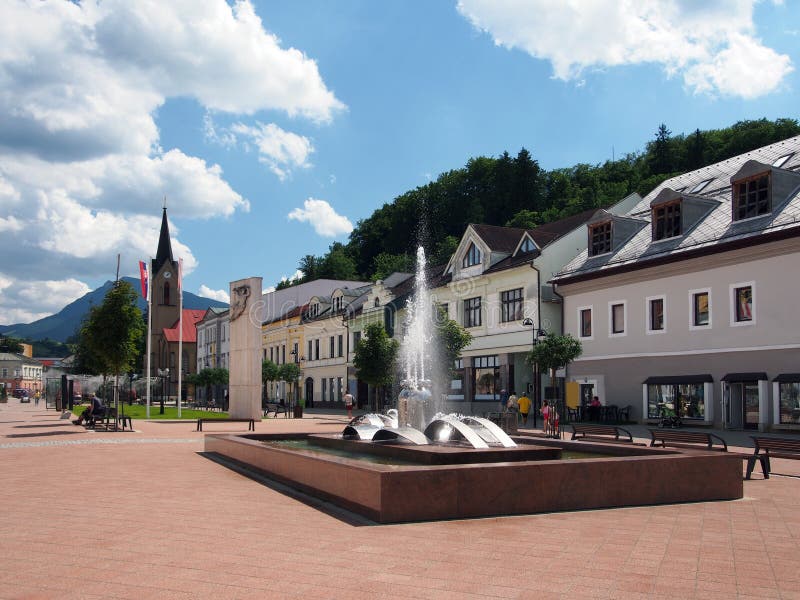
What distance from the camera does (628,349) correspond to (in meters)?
33.3

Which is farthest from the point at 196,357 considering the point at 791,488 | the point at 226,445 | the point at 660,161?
the point at 791,488

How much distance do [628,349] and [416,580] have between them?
28372 mm

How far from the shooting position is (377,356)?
40688 millimetres

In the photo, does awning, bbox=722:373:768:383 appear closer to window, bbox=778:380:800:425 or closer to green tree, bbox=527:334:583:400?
window, bbox=778:380:800:425

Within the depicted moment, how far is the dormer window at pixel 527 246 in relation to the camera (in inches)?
1610

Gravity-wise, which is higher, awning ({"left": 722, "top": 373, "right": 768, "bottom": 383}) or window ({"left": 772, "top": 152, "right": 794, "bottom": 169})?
window ({"left": 772, "top": 152, "right": 794, "bottom": 169})

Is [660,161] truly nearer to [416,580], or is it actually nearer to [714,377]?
[714,377]

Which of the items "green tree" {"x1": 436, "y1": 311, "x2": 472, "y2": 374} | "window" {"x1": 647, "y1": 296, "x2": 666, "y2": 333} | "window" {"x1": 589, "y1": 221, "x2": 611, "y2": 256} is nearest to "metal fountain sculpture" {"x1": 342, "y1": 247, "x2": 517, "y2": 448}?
"window" {"x1": 647, "y1": 296, "x2": 666, "y2": 333}

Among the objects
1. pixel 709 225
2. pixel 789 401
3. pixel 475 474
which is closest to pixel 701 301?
pixel 709 225

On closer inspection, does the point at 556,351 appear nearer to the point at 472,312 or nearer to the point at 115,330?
the point at 472,312

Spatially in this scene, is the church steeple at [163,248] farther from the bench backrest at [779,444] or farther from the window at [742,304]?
the bench backrest at [779,444]

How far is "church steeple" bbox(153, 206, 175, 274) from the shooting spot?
369 ft

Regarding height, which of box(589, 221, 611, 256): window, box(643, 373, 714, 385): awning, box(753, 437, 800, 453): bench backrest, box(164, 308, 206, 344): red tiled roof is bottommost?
box(753, 437, 800, 453): bench backrest

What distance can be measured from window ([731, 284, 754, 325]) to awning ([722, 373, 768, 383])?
1.87 m
